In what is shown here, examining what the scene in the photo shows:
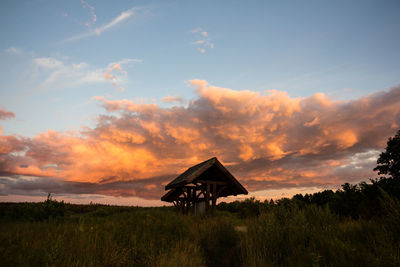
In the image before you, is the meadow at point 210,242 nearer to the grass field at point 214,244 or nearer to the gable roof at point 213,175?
the grass field at point 214,244

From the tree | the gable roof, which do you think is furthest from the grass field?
the tree

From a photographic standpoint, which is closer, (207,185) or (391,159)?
(207,185)

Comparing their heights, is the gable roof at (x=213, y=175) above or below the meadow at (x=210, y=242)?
above

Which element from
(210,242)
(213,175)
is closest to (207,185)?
(213,175)

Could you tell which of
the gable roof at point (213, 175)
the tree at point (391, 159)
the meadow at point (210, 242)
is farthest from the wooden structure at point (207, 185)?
the tree at point (391, 159)

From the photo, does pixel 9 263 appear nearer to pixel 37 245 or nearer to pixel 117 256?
pixel 37 245

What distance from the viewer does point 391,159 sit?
2575 centimetres

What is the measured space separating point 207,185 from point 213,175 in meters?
1.90

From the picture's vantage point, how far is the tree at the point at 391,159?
81.5 feet

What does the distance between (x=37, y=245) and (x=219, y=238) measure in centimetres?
639

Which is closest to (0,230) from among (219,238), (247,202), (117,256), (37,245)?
(37,245)

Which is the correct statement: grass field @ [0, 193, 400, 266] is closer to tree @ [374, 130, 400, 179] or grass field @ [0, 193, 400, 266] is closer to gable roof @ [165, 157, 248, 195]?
gable roof @ [165, 157, 248, 195]

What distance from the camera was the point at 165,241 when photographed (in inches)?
342

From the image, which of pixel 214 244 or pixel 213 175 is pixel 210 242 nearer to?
pixel 214 244
